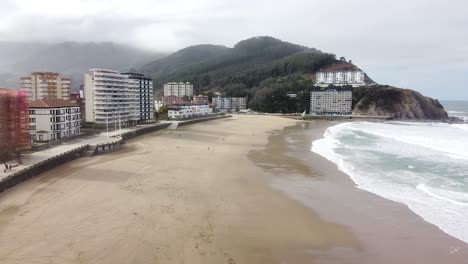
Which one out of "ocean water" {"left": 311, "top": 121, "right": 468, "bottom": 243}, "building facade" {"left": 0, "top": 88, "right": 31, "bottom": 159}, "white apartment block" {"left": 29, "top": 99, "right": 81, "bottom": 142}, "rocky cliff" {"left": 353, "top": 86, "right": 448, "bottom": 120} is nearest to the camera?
"ocean water" {"left": 311, "top": 121, "right": 468, "bottom": 243}

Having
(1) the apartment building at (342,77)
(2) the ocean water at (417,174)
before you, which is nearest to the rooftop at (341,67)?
(1) the apartment building at (342,77)

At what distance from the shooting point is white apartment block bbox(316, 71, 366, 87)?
424 ft

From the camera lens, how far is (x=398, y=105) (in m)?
95.0

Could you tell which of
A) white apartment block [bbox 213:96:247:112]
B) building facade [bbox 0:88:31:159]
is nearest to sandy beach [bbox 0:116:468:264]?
building facade [bbox 0:88:31:159]

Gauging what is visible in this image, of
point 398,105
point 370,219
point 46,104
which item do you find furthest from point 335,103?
point 370,219

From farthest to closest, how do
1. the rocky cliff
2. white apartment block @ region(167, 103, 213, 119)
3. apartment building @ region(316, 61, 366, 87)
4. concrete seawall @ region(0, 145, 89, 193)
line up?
apartment building @ region(316, 61, 366, 87), the rocky cliff, white apartment block @ region(167, 103, 213, 119), concrete seawall @ region(0, 145, 89, 193)

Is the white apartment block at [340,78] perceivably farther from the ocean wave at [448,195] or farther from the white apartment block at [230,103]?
the ocean wave at [448,195]

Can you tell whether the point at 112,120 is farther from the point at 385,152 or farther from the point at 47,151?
the point at 385,152

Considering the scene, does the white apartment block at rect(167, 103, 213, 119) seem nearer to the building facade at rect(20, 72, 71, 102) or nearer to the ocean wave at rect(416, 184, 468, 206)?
the building facade at rect(20, 72, 71, 102)

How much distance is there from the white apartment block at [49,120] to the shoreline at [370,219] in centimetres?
2068

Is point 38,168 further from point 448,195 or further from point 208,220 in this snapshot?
point 448,195

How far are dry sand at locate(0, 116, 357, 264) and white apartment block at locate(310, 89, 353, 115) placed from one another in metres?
81.0

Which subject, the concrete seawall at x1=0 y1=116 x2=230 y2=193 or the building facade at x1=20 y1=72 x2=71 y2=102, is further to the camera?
the building facade at x1=20 y1=72 x2=71 y2=102

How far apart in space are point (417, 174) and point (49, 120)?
28873 mm
